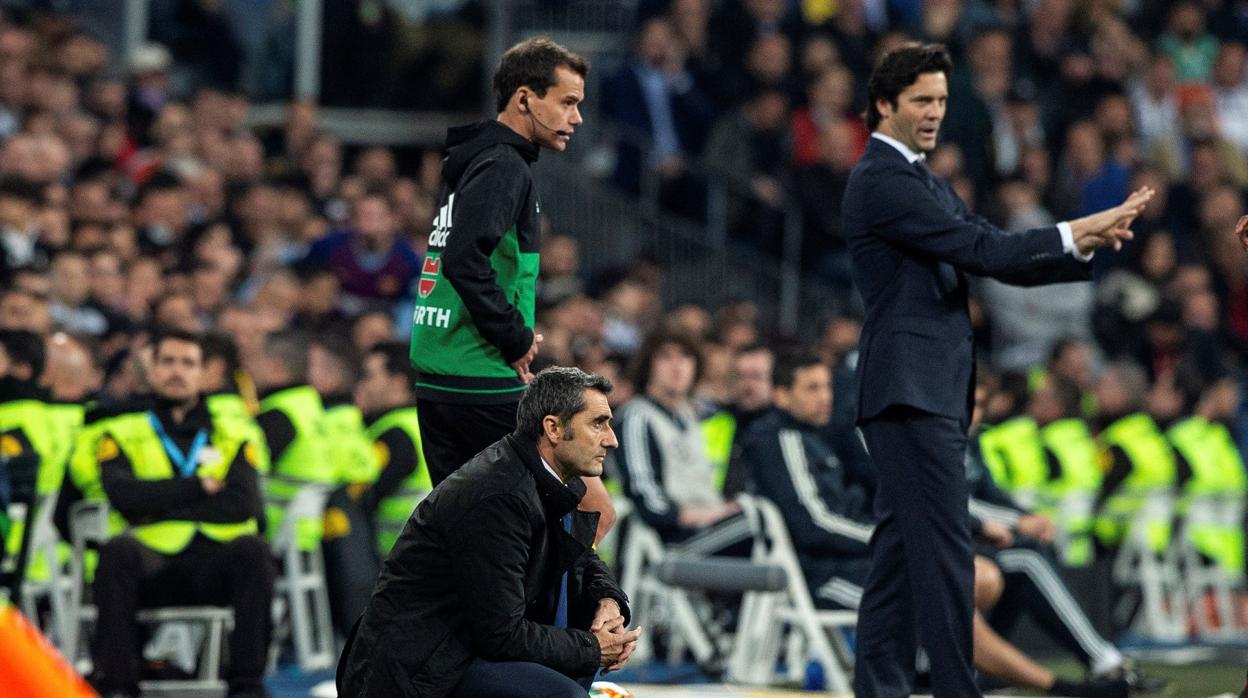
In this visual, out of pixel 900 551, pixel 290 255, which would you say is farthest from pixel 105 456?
pixel 290 255

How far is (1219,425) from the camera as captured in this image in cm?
1488

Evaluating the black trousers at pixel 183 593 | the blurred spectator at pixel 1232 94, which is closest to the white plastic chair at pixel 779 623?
the black trousers at pixel 183 593

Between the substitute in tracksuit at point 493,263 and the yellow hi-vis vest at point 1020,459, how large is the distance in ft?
22.8

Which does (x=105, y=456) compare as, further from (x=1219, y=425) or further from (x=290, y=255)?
(x=1219, y=425)

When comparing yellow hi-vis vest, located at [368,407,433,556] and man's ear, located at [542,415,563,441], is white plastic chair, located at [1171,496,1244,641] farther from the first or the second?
man's ear, located at [542,415,563,441]

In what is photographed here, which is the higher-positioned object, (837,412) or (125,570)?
(837,412)

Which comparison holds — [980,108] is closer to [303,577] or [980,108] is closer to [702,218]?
[702,218]

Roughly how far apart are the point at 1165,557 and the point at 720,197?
4.81 metres

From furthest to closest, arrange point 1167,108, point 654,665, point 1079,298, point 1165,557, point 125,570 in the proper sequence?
point 1167,108
point 1079,298
point 1165,557
point 654,665
point 125,570

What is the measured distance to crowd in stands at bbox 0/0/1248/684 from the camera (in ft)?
37.9

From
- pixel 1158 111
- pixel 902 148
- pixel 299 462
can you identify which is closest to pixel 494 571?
pixel 902 148

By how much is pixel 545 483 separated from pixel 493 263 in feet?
2.85

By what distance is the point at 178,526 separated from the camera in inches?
374

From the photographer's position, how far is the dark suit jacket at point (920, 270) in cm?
715
